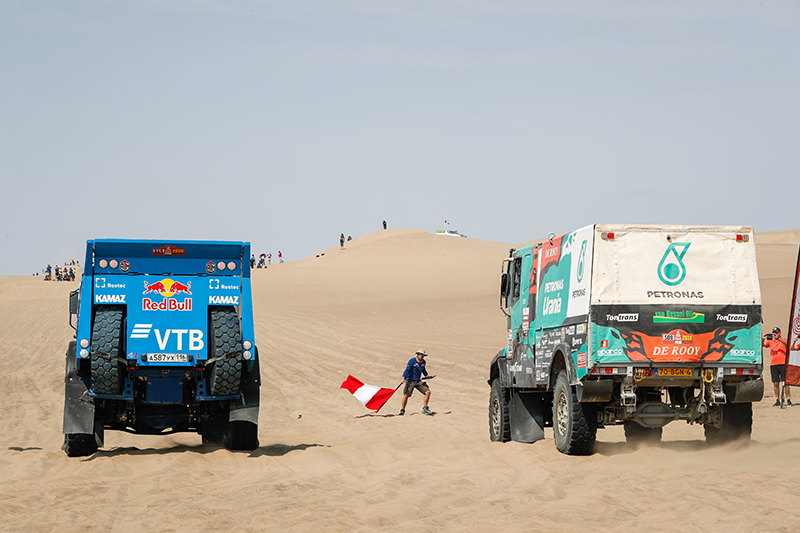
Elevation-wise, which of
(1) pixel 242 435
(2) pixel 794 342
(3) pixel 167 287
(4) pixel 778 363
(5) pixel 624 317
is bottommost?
(1) pixel 242 435

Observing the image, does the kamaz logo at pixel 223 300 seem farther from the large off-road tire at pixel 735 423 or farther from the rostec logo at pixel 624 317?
the large off-road tire at pixel 735 423

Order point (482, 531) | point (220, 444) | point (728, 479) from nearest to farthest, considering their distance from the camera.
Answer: point (482, 531) → point (728, 479) → point (220, 444)

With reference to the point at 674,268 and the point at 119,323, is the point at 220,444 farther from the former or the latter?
the point at 674,268

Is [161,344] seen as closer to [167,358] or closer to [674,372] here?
[167,358]

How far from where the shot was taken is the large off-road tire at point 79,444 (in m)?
11.2

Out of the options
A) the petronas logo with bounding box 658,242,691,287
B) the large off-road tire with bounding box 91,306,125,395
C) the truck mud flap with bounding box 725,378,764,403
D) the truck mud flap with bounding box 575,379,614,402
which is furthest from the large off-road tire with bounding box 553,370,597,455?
the large off-road tire with bounding box 91,306,125,395

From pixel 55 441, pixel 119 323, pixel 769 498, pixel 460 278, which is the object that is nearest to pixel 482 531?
pixel 769 498

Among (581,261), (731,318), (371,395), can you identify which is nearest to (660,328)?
(731,318)

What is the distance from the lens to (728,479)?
30.4ft

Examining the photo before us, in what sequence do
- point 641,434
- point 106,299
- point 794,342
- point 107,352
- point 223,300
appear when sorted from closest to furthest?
1. point 107,352
2. point 106,299
3. point 223,300
4. point 641,434
5. point 794,342

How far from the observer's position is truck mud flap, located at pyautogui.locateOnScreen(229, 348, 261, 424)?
11570mm

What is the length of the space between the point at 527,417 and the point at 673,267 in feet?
12.1

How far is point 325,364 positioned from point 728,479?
19.7 metres

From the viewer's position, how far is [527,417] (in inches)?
525
